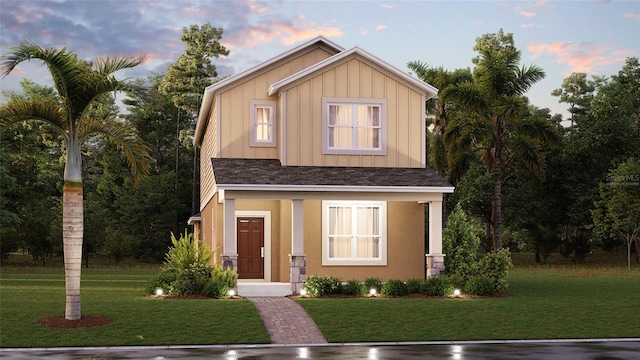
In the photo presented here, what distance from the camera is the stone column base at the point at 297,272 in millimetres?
26203

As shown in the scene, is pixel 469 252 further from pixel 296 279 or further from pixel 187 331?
pixel 187 331

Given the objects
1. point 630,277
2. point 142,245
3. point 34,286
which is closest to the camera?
point 34,286

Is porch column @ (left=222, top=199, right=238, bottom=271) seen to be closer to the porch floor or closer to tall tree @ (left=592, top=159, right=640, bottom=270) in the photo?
the porch floor

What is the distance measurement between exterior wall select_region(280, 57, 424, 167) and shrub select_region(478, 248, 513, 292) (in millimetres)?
4540

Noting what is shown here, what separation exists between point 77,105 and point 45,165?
47.1 m

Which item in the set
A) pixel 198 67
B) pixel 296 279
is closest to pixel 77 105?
pixel 296 279

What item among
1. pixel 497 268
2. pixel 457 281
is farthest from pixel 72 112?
pixel 497 268

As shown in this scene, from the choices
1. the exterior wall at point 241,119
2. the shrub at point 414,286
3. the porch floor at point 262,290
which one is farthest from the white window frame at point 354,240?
the shrub at point 414,286

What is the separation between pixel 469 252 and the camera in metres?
28.7

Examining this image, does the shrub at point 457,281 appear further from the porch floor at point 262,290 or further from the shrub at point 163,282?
the shrub at point 163,282

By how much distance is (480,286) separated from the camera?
1014 inches

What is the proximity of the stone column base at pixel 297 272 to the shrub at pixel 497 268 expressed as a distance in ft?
18.6

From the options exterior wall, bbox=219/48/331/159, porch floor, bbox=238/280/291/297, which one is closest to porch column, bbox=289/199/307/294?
Answer: porch floor, bbox=238/280/291/297

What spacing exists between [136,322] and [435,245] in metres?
11.5
